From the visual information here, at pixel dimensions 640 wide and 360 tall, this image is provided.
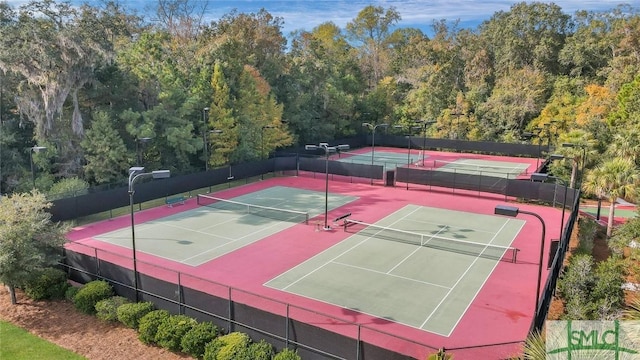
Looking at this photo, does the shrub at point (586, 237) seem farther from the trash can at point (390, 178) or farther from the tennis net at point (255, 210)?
the trash can at point (390, 178)

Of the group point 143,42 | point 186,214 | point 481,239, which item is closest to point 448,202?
point 481,239

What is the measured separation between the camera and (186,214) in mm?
31016

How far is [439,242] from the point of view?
2514 centimetres

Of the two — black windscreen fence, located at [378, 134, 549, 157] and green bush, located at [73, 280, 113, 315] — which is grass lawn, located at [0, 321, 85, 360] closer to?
green bush, located at [73, 280, 113, 315]

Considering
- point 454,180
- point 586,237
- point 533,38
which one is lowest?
point 586,237

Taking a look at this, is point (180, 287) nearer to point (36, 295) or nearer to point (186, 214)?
point (36, 295)

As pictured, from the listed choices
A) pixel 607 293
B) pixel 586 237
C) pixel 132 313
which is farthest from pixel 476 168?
pixel 132 313

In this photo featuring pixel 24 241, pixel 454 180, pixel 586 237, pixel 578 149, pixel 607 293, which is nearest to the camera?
pixel 607 293

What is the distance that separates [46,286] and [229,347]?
31.2 feet

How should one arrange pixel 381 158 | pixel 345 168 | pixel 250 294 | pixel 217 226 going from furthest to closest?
pixel 381 158
pixel 345 168
pixel 217 226
pixel 250 294

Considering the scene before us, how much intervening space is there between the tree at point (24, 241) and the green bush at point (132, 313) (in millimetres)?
4105

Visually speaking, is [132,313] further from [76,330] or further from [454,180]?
[454,180]

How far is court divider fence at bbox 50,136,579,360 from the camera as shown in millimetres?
13516

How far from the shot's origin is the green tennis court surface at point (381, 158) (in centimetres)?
5153
